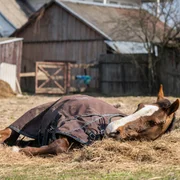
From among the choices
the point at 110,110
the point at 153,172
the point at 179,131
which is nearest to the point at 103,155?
the point at 153,172

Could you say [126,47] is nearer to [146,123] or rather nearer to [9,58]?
[9,58]

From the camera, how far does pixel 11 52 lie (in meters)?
25.2

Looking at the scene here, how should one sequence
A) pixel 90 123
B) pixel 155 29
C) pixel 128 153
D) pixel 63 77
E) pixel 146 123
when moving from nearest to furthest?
pixel 128 153 → pixel 146 123 → pixel 90 123 → pixel 155 29 → pixel 63 77

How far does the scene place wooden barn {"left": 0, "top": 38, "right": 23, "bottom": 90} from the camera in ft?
80.5

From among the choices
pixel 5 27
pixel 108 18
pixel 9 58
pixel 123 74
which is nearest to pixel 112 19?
pixel 108 18

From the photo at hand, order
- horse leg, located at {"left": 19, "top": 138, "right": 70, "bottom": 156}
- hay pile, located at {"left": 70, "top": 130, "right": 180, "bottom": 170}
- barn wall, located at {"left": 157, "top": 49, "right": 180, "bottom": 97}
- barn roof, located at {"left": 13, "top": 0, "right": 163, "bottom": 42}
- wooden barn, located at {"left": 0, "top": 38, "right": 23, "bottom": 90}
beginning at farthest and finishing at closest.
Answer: barn roof, located at {"left": 13, "top": 0, "right": 163, "bottom": 42} → wooden barn, located at {"left": 0, "top": 38, "right": 23, "bottom": 90} → barn wall, located at {"left": 157, "top": 49, "right": 180, "bottom": 97} → horse leg, located at {"left": 19, "top": 138, "right": 70, "bottom": 156} → hay pile, located at {"left": 70, "top": 130, "right": 180, "bottom": 170}

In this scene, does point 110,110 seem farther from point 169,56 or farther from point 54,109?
point 169,56

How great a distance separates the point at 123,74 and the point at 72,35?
19.2ft

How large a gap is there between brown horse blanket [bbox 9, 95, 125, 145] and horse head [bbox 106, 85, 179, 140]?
0.44 meters

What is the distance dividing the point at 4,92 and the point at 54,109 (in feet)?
43.9

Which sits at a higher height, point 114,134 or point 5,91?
point 114,134

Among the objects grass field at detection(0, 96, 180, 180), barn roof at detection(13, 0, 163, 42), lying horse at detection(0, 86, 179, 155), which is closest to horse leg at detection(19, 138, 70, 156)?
lying horse at detection(0, 86, 179, 155)

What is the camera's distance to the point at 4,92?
816 inches

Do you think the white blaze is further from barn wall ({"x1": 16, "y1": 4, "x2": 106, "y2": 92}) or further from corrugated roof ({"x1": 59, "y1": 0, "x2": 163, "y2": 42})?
barn wall ({"x1": 16, "y1": 4, "x2": 106, "y2": 92})
